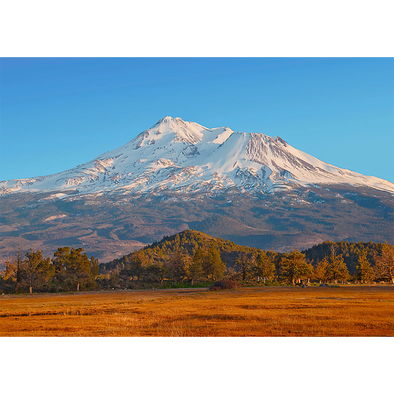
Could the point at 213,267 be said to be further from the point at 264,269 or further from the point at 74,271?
the point at 74,271

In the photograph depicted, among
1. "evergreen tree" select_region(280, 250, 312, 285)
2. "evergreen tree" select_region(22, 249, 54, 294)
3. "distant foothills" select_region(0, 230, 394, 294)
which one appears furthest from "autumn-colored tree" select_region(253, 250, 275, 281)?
"evergreen tree" select_region(22, 249, 54, 294)

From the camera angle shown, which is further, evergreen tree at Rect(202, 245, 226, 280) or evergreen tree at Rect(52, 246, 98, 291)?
evergreen tree at Rect(202, 245, 226, 280)

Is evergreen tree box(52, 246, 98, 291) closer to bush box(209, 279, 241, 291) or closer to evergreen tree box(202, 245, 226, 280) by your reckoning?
evergreen tree box(202, 245, 226, 280)

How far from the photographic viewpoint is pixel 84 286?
146 ft

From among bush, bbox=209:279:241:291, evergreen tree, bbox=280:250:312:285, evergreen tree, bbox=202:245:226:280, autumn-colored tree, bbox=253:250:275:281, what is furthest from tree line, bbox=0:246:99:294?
evergreen tree, bbox=280:250:312:285

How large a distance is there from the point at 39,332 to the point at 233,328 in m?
5.12

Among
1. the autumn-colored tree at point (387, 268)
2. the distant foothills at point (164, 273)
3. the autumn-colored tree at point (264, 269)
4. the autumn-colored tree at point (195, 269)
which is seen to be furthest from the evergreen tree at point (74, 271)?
the autumn-colored tree at point (387, 268)

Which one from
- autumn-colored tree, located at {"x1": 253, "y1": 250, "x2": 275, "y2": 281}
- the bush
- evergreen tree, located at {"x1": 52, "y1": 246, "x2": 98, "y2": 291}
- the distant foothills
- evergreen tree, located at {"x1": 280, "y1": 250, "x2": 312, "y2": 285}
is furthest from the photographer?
autumn-colored tree, located at {"x1": 253, "y1": 250, "x2": 275, "y2": 281}

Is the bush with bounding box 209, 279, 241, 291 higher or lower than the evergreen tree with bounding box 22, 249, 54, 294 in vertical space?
lower

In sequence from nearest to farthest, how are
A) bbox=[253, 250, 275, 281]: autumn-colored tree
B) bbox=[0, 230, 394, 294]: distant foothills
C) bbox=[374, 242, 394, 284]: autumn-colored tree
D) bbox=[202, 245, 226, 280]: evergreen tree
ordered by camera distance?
1. bbox=[374, 242, 394, 284]: autumn-colored tree
2. bbox=[0, 230, 394, 294]: distant foothills
3. bbox=[253, 250, 275, 281]: autumn-colored tree
4. bbox=[202, 245, 226, 280]: evergreen tree

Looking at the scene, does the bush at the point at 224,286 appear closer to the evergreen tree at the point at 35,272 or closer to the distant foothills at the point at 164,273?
the distant foothills at the point at 164,273
